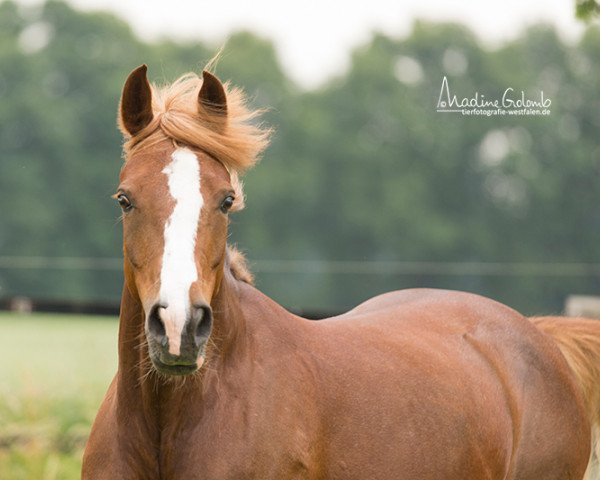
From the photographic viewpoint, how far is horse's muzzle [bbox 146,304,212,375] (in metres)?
3.19

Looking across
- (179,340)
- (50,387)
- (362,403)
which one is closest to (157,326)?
(179,340)

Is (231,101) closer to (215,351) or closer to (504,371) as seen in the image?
(215,351)

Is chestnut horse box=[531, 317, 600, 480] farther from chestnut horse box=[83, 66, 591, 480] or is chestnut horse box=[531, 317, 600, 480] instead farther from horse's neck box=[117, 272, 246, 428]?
horse's neck box=[117, 272, 246, 428]

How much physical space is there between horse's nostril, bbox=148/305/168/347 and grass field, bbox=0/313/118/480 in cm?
466

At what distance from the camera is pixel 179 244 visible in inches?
133

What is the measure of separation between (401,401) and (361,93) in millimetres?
49369

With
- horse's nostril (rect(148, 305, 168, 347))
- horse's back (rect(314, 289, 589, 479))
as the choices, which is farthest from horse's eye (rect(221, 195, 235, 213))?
horse's back (rect(314, 289, 589, 479))

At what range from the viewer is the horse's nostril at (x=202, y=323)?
10.6 feet

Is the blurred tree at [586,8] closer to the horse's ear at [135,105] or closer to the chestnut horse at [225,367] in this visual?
the chestnut horse at [225,367]

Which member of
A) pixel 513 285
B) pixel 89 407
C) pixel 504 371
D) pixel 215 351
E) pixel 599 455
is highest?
pixel 215 351

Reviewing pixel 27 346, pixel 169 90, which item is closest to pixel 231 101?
pixel 169 90

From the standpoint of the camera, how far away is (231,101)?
4023mm

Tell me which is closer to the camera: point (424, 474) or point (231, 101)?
point (231, 101)

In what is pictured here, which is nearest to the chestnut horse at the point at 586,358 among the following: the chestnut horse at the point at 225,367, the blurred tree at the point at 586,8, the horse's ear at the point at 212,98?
the chestnut horse at the point at 225,367
